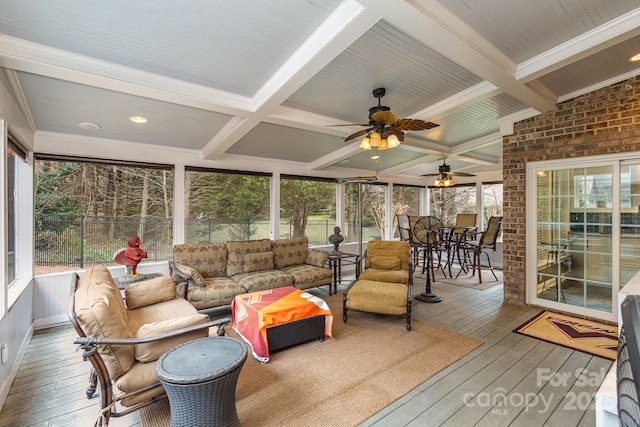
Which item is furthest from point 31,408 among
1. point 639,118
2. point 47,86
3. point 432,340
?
point 639,118

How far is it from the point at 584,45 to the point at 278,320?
369 cm

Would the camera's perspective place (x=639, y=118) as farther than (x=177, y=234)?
No

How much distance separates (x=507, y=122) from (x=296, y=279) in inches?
155

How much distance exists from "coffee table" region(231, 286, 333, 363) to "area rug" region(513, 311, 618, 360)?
238cm

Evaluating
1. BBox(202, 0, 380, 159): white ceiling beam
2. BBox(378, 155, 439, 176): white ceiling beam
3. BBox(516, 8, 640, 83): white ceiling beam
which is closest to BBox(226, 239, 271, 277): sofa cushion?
BBox(202, 0, 380, 159): white ceiling beam

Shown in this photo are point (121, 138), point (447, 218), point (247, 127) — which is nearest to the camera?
point (247, 127)

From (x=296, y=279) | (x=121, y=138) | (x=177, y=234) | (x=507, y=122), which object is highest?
(x=507, y=122)

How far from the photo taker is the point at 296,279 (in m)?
4.43

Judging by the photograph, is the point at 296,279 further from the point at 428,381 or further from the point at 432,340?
the point at 428,381

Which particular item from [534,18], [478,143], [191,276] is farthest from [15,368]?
[478,143]

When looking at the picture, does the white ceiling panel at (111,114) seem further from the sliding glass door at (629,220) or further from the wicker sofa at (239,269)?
the sliding glass door at (629,220)

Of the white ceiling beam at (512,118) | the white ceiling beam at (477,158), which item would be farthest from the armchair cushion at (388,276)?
the white ceiling beam at (477,158)

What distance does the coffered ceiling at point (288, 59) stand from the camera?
192cm

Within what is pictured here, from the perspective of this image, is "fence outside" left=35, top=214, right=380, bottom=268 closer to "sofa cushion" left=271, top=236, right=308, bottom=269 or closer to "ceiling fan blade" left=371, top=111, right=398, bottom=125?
"sofa cushion" left=271, top=236, right=308, bottom=269
